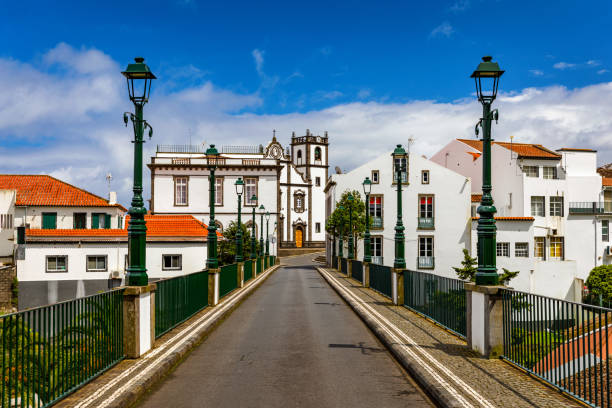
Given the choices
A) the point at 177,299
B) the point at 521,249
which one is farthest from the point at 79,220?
the point at 177,299

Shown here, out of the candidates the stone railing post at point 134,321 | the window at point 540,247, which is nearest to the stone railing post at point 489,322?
the stone railing post at point 134,321

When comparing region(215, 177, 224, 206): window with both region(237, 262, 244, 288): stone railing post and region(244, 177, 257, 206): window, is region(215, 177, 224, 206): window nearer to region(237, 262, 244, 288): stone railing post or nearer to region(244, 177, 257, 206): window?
region(244, 177, 257, 206): window

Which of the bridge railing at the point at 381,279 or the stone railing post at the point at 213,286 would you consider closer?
the stone railing post at the point at 213,286

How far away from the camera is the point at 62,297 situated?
38.3 meters

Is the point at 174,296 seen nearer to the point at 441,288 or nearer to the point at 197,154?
the point at 441,288

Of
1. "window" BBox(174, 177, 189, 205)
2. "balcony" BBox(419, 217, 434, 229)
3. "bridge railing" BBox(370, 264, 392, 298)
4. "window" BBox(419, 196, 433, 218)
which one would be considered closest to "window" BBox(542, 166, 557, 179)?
"window" BBox(419, 196, 433, 218)

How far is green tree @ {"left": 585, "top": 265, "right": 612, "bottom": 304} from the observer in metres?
44.2

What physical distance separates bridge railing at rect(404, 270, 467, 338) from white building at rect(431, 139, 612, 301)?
31656mm

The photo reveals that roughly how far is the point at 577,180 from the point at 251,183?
3396 cm

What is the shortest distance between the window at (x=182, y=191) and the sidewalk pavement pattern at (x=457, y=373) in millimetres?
52633

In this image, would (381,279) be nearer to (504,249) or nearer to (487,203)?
(487,203)

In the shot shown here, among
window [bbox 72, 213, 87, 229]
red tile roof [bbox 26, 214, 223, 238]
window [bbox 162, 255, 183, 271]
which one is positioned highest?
window [bbox 72, 213, 87, 229]

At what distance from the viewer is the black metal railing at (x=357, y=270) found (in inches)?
1086

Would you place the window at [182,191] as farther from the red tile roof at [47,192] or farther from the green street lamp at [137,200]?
the green street lamp at [137,200]
